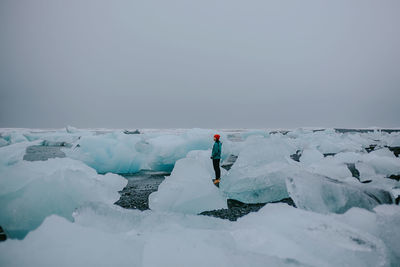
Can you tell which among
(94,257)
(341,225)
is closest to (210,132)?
(341,225)

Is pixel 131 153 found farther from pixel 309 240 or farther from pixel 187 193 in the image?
pixel 309 240

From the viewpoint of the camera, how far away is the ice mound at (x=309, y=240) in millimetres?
1303

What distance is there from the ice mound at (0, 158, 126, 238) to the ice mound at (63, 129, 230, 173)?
3072 mm

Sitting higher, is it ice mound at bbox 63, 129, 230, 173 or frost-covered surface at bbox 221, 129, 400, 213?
frost-covered surface at bbox 221, 129, 400, 213

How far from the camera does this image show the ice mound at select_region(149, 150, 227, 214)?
2543mm

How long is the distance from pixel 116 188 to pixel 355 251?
104 inches

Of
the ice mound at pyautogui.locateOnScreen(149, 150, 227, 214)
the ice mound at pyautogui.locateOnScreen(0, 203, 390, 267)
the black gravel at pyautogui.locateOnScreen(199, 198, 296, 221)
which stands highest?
the ice mound at pyautogui.locateOnScreen(0, 203, 390, 267)

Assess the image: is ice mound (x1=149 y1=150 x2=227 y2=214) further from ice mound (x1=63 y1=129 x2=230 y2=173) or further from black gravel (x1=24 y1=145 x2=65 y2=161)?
black gravel (x1=24 y1=145 x2=65 y2=161)

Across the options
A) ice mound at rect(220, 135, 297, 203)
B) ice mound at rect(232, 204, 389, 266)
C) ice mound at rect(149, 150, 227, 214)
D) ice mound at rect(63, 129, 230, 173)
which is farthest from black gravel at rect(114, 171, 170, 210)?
ice mound at rect(232, 204, 389, 266)

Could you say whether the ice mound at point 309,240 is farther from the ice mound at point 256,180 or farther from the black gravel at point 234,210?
Result: the ice mound at point 256,180

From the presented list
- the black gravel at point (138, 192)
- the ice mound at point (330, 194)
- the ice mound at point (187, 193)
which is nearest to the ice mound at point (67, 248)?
the ice mound at point (187, 193)

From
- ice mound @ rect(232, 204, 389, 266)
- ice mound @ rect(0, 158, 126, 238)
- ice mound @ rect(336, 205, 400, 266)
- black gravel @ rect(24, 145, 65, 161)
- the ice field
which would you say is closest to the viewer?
the ice field

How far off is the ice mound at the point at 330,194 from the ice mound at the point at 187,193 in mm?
840

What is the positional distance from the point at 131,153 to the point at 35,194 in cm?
365
